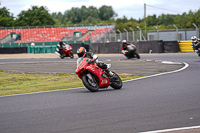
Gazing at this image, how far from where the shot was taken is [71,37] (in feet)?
160

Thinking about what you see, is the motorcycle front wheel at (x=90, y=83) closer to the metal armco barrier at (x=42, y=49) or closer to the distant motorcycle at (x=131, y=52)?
the distant motorcycle at (x=131, y=52)

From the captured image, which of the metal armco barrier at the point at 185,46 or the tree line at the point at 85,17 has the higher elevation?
the tree line at the point at 85,17

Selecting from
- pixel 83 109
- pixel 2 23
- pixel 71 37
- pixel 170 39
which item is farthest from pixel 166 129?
pixel 2 23

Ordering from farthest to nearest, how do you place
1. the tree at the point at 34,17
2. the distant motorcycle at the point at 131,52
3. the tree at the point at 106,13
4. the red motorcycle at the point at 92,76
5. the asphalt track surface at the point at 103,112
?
the tree at the point at 106,13 → the tree at the point at 34,17 → the distant motorcycle at the point at 131,52 → the red motorcycle at the point at 92,76 → the asphalt track surface at the point at 103,112

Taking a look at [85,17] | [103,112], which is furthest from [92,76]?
[85,17]

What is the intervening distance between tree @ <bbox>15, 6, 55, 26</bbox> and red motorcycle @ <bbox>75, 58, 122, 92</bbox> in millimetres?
89900

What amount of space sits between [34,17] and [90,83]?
91714 millimetres

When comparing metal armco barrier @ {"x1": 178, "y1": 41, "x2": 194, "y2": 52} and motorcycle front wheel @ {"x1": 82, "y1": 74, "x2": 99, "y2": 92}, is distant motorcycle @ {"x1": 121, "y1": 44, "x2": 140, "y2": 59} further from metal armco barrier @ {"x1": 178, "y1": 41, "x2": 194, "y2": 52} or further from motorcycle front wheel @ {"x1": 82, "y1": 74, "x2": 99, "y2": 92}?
motorcycle front wheel @ {"x1": 82, "y1": 74, "x2": 99, "y2": 92}

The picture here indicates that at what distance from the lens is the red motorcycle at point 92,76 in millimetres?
9922

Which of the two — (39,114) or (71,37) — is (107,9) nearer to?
(71,37)

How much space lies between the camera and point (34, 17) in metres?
A: 99.3

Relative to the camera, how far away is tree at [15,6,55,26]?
98.4 metres

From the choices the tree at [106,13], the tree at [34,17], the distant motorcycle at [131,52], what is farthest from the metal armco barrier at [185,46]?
the tree at [106,13]

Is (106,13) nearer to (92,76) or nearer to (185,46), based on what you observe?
(185,46)
